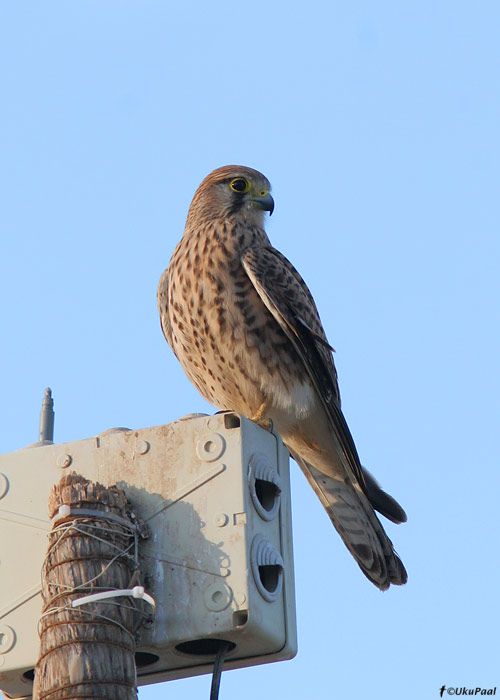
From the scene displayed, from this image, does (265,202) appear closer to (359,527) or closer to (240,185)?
(240,185)

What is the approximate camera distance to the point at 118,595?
2.66 m

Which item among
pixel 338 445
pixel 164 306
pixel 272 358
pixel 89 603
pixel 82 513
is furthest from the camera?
pixel 164 306

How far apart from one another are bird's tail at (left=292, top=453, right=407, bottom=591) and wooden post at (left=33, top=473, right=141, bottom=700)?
6.45 ft

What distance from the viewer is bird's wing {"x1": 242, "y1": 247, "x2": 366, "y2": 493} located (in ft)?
15.4

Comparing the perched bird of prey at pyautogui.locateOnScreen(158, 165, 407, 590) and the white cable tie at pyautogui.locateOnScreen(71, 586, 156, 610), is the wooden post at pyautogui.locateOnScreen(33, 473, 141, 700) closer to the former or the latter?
the white cable tie at pyautogui.locateOnScreen(71, 586, 156, 610)

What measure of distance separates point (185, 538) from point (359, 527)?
2.03 meters

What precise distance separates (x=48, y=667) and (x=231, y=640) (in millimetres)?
515

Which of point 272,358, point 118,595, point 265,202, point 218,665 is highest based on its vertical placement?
point 265,202

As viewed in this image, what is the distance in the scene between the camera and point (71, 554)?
8.95 feet

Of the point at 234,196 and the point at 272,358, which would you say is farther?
the point at 234,196

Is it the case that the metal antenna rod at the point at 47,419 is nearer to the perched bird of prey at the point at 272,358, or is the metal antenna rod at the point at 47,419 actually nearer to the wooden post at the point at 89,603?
the wooden post at the point at 89,603

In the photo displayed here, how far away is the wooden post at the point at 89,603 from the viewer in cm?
251

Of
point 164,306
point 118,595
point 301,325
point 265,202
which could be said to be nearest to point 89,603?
point 118,595

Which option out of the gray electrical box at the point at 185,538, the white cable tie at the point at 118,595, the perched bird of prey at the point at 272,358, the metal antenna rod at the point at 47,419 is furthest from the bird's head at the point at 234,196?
the white cable tie at the point at 118,595
